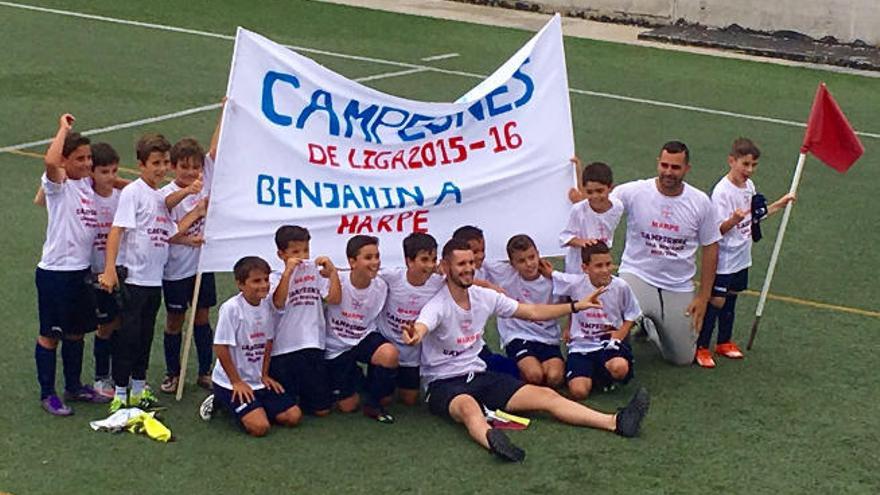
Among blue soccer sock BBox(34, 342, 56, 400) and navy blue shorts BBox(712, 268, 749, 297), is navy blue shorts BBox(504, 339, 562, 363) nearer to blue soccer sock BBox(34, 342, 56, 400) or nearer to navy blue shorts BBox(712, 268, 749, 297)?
navy blue shorts BBox(712, 268, 749, 297)

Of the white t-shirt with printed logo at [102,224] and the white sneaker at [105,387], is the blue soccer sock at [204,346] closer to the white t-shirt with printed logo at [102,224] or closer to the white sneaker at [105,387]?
the white sneaker at [105,387]

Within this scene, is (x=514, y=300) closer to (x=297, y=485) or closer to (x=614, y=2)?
(x=297, y=485)

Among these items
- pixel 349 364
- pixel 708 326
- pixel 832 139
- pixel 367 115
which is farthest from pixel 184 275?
pixel 832 139

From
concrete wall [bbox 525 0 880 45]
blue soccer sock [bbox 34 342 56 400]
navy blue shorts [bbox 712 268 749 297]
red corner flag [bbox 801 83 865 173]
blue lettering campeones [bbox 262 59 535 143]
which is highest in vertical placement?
concrete wall [bbox 525 0 880 45]

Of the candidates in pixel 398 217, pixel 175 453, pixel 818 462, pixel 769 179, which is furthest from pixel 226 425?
pixel 769 179

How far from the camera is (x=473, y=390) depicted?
30.2 feet

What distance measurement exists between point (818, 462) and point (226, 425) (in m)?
3.39

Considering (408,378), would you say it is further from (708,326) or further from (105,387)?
(708,326)

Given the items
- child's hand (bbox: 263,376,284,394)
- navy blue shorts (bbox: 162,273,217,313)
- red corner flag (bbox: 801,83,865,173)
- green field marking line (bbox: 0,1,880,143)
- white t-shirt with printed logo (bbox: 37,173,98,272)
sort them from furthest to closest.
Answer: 1. green field marking line (bbox: 0,1,880,143)
2. red corner flag (bbox: 801,83,865,173)
3. navy blue shorts (bbox: 162,273,217,313)
4. child's hand (bbox: 263,376,284,394)
5. white t-shirt with printed logo (bbox: 37,173,98,272)

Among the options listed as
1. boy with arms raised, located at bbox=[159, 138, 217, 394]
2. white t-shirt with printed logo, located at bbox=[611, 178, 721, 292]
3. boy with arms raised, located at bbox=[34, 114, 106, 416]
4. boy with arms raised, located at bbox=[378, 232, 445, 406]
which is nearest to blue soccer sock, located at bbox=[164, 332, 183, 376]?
boy with arms raised, located at bbox=[159, 138, 217, 394]

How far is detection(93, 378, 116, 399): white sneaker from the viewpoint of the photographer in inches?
368

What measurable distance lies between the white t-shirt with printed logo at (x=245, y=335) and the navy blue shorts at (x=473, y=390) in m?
1.03

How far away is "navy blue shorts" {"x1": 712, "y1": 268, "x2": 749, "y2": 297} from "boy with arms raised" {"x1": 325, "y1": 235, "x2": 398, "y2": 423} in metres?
2.53

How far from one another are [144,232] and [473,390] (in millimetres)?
2142
